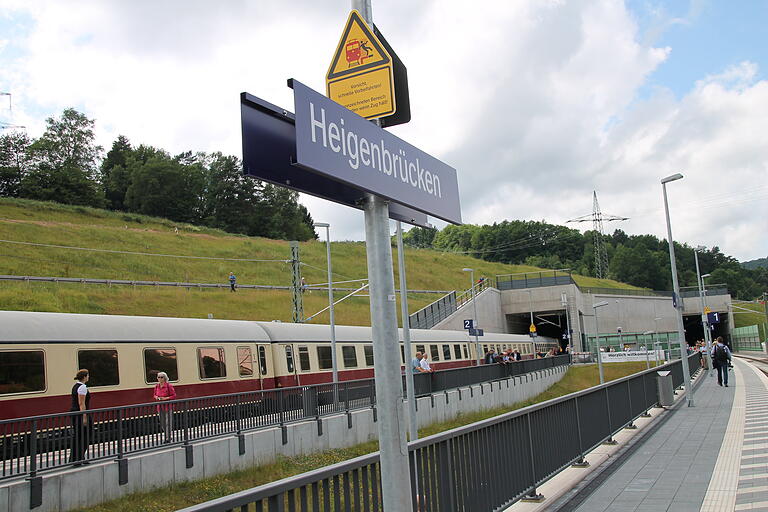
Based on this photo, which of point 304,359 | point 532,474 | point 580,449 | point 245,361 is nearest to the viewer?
point 532,474

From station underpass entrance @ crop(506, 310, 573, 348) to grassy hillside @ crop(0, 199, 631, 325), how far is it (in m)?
10.6

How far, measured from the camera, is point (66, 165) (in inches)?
3915

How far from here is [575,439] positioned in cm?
985

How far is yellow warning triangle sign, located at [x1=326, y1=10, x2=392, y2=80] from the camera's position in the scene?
14.7 feet

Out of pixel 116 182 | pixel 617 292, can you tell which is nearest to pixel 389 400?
pixel 617 292

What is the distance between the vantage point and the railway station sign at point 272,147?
11.9 ft

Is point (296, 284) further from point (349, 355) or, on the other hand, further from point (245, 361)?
point (245, 361)

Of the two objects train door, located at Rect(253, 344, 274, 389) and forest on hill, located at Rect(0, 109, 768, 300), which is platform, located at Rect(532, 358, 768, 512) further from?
forest on hill, located at Rect(0, 109, 768, 300)

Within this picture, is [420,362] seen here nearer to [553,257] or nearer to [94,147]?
[94,147]

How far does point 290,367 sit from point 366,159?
879 inches

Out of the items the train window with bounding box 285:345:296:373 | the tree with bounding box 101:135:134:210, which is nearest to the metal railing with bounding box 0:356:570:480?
the train window with bounding box 285:345:296:373

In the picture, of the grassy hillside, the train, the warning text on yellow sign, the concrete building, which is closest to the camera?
the warning text on yellow sign

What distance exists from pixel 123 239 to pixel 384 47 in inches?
2863

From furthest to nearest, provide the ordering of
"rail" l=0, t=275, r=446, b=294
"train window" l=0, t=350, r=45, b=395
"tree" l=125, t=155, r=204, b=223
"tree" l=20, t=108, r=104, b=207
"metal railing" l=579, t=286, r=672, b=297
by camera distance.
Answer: "tree" l=125, t=155, r=204, b=223 < "tree" l=20, t=108, r=104, b=207 < "metal railing" l=579, t=286, r=672, b=297 < "rail" l=0, t=275, r=446, b=294 < "train window" l=0, t=350, r=45, b=395
